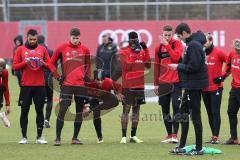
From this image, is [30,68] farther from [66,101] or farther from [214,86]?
[214,86]

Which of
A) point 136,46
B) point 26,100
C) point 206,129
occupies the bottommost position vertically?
point 206,129

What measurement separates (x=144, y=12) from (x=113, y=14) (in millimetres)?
1522

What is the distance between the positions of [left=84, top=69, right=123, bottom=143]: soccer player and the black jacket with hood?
2.78 metres

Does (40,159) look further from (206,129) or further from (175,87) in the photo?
(206,129)

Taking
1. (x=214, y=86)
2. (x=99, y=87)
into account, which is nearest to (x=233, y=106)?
(x=214, y=86)

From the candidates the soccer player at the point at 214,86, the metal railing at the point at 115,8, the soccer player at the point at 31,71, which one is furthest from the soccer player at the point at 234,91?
the metal railing at the point at 115,8

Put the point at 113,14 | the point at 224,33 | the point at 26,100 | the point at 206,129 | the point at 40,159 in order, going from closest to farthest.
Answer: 1. the point at 40,159
2. the point at 26,100
3. the point at 206,129
4. the point at 224,33
5. the point at 113,14

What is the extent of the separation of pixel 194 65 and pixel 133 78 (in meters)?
2.89

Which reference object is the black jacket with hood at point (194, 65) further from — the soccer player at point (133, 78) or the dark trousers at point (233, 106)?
the soccer player at point (133, 78)

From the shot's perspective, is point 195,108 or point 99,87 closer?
point 195,108

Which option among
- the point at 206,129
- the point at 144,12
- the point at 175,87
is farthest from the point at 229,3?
the point at 175,87

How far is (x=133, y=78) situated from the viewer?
15.2m

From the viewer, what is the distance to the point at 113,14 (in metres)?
37.6

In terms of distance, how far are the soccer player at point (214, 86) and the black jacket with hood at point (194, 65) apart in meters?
2.23
